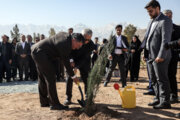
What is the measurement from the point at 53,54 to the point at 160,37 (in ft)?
7.89

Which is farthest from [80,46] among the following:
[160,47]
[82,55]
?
[160,47]

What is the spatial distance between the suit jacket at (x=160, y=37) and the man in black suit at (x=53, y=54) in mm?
1578

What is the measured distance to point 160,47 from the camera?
181 inches

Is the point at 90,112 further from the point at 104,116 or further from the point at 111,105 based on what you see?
the point at 111,105

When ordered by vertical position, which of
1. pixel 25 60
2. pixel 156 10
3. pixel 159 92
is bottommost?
pixel 159 92

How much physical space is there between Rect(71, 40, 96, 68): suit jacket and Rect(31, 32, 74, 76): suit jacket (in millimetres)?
869

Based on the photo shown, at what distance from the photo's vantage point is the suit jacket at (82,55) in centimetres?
561

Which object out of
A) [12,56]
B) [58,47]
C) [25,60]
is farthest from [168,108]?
[12,56]

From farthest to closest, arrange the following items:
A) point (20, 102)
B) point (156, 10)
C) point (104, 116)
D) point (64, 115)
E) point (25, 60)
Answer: point (25, 60)
point (20, 102)
point (156, 10)
point (64, 115)
point (104, 116)

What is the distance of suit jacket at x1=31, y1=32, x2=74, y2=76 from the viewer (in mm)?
4379

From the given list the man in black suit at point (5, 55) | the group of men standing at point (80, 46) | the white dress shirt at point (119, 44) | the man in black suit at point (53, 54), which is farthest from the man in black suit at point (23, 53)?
the man in black suit at point (53, 54)

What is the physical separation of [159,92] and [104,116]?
1.58 m

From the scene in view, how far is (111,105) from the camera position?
209 inches

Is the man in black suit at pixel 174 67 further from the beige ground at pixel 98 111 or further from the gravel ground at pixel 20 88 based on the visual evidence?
the gravel ground at pixel 20 88
